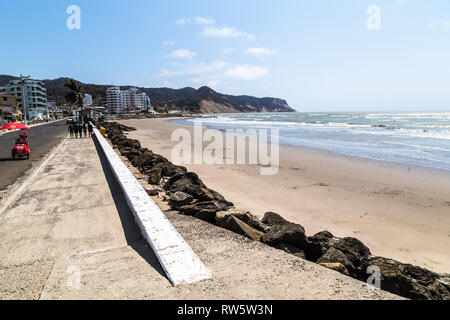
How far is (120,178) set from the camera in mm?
5969

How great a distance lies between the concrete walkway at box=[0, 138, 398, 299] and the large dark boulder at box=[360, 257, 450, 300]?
893mm

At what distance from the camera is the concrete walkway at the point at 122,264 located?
2.32m

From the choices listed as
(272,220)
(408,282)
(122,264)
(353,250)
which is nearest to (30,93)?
(272,220)

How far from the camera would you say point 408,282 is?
2898 mm

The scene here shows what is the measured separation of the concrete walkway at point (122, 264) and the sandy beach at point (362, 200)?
283cm

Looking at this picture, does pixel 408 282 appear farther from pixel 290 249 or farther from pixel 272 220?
pixel 272 220

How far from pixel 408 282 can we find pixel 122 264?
2.96 m

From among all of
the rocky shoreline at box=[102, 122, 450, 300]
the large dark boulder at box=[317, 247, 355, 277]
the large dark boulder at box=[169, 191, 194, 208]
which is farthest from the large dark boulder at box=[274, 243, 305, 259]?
the large dark boulder at box=[169, 191, 194, 208]

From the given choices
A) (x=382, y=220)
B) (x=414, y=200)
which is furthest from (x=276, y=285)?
(x=414, y=200)

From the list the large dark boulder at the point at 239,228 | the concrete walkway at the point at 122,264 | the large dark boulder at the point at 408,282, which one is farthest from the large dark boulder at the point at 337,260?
the large dark boulder at the point at 239,228

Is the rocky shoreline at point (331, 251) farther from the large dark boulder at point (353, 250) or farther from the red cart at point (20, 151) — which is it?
the red cart at point (20, 151)

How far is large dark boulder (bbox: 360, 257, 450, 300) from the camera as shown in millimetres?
2857
